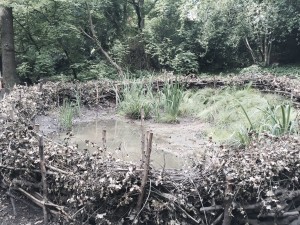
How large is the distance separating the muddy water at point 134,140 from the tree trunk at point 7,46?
404 cm

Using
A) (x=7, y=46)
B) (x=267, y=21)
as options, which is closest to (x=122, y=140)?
(x=7, y=46)

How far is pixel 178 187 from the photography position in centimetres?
245

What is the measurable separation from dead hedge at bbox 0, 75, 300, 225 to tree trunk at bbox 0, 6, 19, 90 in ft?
21.2

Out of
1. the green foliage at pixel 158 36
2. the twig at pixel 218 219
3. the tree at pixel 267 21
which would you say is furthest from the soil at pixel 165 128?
the tree at pixel 267 21

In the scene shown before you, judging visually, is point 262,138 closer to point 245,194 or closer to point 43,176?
point 245,194

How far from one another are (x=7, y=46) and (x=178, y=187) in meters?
7.81

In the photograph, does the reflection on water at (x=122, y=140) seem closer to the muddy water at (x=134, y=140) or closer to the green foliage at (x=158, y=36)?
the muddy water at (x=134, y=140)

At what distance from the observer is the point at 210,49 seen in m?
11.7

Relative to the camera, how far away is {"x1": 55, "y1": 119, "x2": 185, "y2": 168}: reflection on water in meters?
4.01

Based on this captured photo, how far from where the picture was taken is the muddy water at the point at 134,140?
416 centimetres

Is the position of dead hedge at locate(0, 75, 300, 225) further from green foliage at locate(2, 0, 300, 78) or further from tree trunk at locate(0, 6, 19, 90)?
green foliage at locate(2, 0, 300, 78)

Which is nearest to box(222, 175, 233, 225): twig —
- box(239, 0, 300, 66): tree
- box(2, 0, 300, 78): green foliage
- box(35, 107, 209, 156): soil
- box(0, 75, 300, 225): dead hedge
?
box(0, 75, 300, 225): dead hedge

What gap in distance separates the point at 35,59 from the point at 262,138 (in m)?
8.79

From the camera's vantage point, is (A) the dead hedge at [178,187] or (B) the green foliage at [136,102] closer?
(A) the dead hedge at [178,187]
